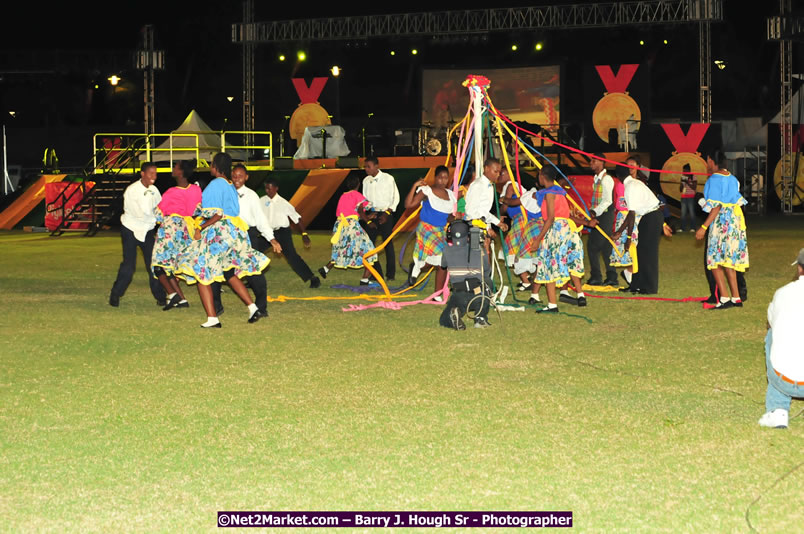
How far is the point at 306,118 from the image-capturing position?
35281 millimetres

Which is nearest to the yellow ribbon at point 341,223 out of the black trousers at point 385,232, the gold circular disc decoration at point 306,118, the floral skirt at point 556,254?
the black trousers at point 385,232

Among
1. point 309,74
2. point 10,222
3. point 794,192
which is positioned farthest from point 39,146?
point 794,192

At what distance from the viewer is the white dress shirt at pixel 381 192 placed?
1451cm

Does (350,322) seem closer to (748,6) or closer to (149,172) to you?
(149,172)

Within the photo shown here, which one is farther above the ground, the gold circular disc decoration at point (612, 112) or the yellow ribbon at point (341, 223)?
the gold circular disc decoration at point (612, 112)

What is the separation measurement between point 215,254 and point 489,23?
937 inches

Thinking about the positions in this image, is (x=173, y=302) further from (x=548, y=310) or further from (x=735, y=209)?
(x=735, y=209)

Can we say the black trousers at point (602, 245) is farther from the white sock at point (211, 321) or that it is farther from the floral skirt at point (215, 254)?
the white sock at point (211, 321)

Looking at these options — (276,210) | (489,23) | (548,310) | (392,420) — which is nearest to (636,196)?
(548,310)

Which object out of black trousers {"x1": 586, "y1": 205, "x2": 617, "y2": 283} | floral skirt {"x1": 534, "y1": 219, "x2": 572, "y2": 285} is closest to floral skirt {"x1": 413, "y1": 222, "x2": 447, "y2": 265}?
floral skirt {"x1": 534, "y1": 219, "x2": 572, "y2": 285}

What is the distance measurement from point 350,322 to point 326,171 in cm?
1721

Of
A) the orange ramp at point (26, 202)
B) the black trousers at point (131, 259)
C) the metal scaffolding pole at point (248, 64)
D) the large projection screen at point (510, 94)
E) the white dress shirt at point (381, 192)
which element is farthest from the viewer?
the large projection screen at point (510, 94)

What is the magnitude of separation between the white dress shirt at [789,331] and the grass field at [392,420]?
1.32ft

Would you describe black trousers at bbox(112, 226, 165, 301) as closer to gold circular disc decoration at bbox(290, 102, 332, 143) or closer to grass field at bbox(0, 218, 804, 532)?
grass field at bbox(0, 218, 804, 532)
